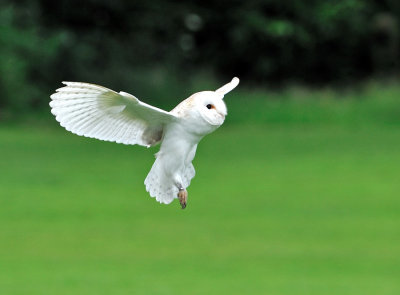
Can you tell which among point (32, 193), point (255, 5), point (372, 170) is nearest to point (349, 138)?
point (372, 170)

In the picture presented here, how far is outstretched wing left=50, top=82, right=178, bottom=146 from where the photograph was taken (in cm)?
169

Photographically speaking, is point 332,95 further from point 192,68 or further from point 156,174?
point 156,174

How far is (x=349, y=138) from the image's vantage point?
33.6m

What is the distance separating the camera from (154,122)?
1.86 m

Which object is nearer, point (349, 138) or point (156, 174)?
point (156, 174)

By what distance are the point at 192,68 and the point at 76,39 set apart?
3942 millimetres

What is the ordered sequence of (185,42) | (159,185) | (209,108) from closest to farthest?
(209,108) → (159,185) → (185,42)

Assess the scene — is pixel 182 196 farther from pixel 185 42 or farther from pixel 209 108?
pixel 185 42

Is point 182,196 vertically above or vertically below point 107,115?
below

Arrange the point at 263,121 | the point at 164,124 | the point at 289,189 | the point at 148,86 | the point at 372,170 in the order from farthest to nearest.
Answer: the point at 263,121
the point at 372,170
the point at 289,189
the point at 148,86
the point at 164,124

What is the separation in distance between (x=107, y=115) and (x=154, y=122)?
79 millimetres

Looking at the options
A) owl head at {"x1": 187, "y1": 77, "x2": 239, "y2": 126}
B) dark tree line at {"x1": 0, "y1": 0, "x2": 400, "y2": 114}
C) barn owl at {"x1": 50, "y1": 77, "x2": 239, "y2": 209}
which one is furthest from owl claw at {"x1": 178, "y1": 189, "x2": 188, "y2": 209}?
dark tree line at {"x1": 0, "y1": 0, "x2": 400, "y2": 114}

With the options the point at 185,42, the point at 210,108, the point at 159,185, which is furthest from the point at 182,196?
the point at 185,42

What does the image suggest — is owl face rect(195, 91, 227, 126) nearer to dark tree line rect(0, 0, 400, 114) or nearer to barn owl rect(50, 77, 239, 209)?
barn owl rect(50, 77, 239, 209)
